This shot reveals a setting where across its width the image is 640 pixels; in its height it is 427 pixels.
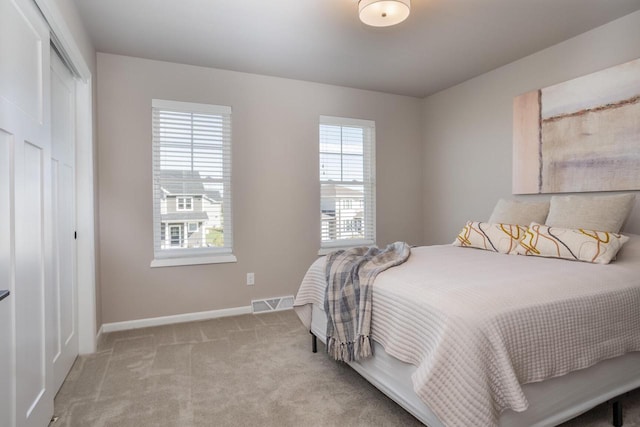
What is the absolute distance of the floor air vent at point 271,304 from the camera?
3.63m

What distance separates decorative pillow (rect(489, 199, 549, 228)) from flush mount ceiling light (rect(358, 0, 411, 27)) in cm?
182

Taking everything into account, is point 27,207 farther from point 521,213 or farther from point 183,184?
point 521,213

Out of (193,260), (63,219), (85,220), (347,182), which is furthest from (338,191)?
(63,219)

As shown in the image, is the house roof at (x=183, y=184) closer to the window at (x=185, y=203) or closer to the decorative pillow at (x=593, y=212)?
the window at (x=185, y=203)

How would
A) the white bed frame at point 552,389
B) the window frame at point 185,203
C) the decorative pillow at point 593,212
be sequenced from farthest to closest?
the window frame at point 185,203, the decorative pillow at point 593,212, the white bed frame at point 552,389

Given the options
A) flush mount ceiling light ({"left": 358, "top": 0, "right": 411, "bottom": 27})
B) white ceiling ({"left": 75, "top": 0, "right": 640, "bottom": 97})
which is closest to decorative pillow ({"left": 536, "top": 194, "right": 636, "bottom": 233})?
white ceiling ({"left": 75, "top": 0, "right": 640, "bottom": 97})

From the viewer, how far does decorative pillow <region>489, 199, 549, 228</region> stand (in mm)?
2824

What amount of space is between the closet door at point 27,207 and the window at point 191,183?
148 centimetres

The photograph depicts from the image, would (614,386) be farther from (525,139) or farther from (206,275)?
(206,275)

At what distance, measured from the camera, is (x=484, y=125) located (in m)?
3.71

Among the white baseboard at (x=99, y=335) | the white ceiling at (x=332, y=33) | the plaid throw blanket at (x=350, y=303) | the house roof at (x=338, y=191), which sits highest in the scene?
the white ceiling at (x=332, y=33)

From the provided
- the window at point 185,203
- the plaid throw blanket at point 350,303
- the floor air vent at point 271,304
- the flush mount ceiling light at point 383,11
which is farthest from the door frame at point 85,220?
Answer: the flush mount ceiling light at point 383,11

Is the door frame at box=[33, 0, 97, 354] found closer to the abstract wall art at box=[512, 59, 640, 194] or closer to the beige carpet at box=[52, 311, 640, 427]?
the beige carpet at box=[52, 311, 640, 427]

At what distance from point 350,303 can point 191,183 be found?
2170mm
